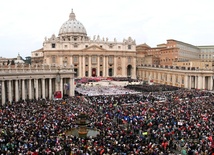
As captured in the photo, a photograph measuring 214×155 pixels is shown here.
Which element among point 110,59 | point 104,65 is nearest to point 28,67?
point 104,65

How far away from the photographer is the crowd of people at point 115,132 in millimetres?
18594

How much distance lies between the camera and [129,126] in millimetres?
25234

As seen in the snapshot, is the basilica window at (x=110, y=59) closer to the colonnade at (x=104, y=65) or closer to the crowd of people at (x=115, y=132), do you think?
the colonnade at (x=104, y=65)

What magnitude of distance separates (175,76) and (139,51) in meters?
57.3

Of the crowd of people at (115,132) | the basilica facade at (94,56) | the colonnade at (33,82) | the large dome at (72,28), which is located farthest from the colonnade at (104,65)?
the crowd of people at (115,132)

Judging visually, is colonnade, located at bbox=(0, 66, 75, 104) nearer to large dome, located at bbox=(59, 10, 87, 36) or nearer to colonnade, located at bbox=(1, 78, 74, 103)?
colonnade, located at bbox=(1, 78, 74, 103)

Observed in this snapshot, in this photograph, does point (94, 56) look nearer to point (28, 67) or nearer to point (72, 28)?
point (72, 28)

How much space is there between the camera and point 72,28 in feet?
428

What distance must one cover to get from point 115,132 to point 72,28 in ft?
373

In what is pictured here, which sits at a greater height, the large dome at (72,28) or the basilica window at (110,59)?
the large dome at (72,28)

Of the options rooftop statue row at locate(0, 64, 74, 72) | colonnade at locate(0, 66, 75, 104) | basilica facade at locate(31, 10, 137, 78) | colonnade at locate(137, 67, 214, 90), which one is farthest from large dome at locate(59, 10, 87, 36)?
colonnade at locate(0, 66, 75, 104)

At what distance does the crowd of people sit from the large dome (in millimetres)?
101185

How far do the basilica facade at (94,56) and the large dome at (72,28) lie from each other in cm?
2445

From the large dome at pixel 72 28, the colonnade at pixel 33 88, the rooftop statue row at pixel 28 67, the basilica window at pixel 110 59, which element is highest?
the large dome at pixel 72 28
